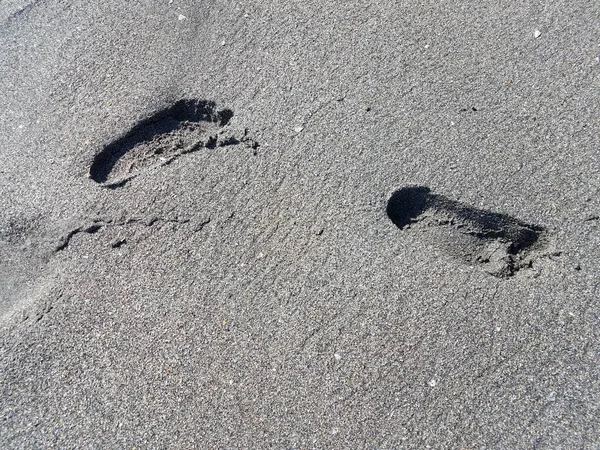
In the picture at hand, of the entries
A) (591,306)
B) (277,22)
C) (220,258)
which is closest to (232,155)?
(220,258)

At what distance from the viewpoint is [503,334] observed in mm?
2254

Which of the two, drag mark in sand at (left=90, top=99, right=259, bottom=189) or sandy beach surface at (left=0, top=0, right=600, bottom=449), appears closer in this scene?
sandy beach surface at (left=0, top=0, right=600, bottom=449)

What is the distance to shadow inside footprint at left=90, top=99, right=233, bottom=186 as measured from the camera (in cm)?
294

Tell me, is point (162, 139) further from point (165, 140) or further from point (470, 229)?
point (470, 229)

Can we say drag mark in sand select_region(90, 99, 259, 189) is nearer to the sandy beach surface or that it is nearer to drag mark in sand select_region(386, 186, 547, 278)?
the sandy beach surface

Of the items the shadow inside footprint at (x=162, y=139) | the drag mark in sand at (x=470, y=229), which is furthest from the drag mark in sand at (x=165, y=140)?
the drag mark in sand at (x=470, y=229)

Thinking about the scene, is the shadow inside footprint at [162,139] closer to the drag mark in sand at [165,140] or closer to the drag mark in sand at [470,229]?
the drag mark in sand at [165,140]

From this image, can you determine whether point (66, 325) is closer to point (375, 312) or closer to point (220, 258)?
point (220, 258)

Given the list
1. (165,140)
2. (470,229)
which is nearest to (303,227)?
(470,229)

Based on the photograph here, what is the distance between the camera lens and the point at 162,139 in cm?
303

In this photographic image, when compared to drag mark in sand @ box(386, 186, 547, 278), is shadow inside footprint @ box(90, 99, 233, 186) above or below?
above

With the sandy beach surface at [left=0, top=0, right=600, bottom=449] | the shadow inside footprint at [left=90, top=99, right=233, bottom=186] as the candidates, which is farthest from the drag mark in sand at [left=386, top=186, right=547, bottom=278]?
the shadow inside footprint at [left=90, top=99, right=233, bottom=186]

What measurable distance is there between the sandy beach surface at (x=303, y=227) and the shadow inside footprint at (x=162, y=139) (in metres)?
0.01

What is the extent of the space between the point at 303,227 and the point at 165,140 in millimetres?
916
